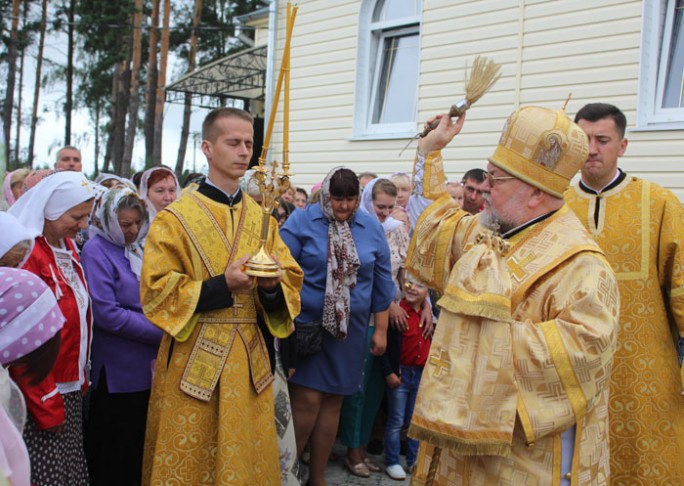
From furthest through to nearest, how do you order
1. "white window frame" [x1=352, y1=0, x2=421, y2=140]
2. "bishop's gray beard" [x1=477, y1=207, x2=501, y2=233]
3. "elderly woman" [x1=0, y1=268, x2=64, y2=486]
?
"white window frame" [x1=352, y1=0, x2=421, y2=140] < "bishop's gray beard" [x1=477, y1=207, x2=501, y2=233] < "elderly woman" [x1=0, y1=268, x2=64, y2=486]

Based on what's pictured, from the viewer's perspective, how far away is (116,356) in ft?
12.8

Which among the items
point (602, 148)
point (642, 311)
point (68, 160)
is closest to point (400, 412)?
point (642, 311)

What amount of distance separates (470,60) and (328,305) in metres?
5.94

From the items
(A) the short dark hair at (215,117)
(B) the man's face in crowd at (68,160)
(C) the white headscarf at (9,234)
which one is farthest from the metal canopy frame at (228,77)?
(C) the white headscarf at (9,234)

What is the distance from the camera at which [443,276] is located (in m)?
2.97

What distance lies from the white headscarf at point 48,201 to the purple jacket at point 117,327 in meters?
0.47

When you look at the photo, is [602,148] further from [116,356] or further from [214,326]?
[116,356]

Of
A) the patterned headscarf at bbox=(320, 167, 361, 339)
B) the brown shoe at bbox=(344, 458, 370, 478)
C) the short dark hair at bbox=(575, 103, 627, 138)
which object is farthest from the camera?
the brown shoe at bbox=(344, 458, 370, 478)

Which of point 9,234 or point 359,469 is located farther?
point 359,469

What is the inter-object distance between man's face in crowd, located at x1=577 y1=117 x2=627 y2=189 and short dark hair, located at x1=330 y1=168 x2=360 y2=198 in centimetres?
159

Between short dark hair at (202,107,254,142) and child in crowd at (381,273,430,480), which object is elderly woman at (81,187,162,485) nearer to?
short dark hair at (202,107,254,142)

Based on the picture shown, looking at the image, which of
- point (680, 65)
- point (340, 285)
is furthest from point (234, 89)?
point (340, 285)

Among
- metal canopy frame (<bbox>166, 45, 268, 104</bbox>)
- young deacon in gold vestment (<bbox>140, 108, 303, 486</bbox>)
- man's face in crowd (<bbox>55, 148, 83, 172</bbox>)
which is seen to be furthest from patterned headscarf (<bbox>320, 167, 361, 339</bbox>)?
metal canopy frame (<bbox>166, 45, 268, 104</bbox>)

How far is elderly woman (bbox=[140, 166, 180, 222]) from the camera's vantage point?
4934mm
